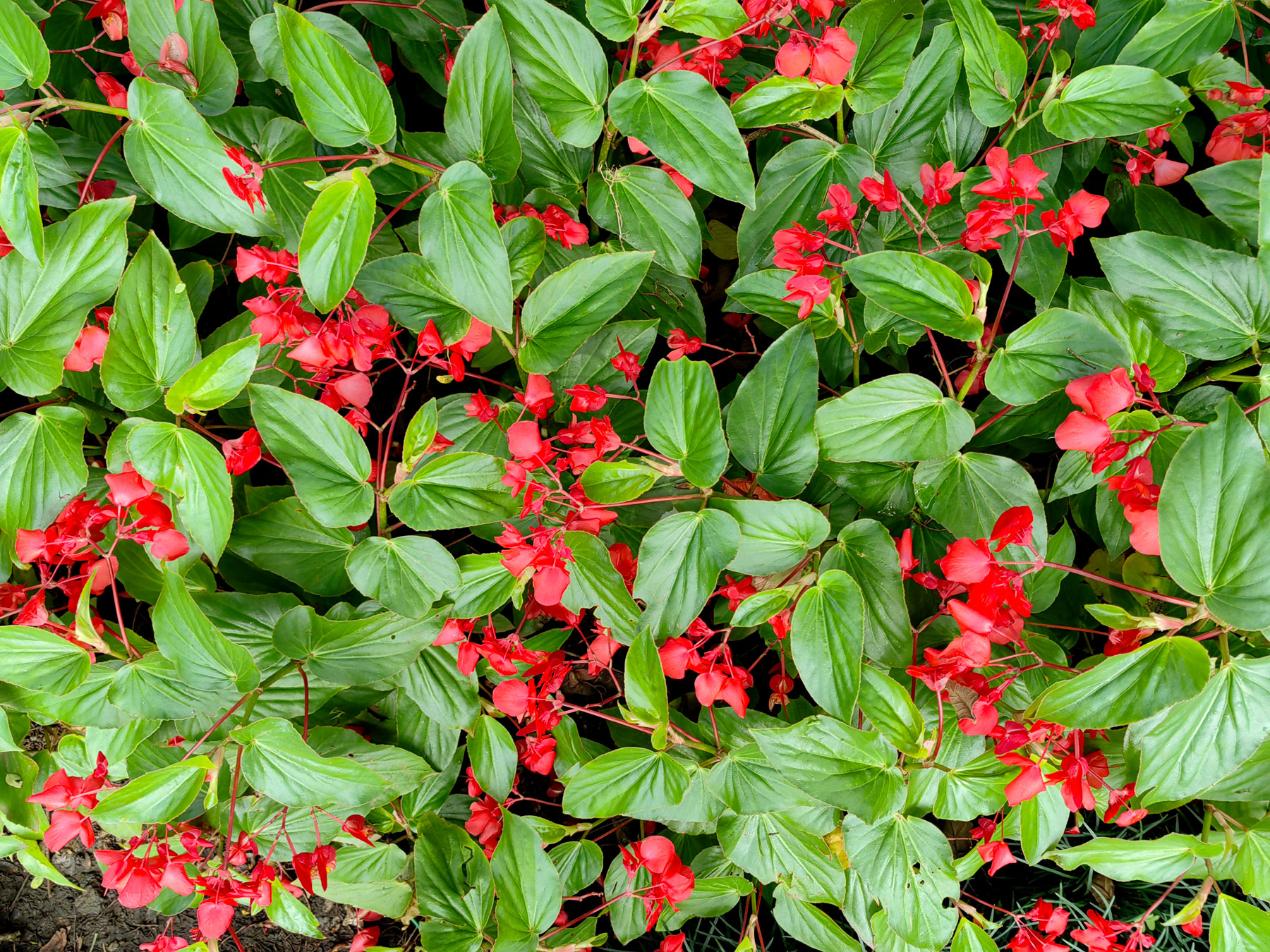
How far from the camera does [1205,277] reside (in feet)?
2.97

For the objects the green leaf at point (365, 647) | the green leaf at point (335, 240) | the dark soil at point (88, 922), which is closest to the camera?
the green leaf at point (335, 240)

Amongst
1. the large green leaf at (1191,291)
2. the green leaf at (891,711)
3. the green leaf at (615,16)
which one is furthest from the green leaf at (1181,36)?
the green leaf at (891,711)

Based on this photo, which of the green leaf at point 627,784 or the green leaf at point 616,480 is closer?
the green leaf at point 616,480

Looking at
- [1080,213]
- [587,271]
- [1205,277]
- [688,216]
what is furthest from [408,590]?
[1205,277]

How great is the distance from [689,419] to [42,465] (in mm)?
875

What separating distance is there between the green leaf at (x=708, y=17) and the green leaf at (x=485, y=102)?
0.66 feet

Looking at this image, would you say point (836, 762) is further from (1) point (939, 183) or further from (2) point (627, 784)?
(1) point (939, 183)

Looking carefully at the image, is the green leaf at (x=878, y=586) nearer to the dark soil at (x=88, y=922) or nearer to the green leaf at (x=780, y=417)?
the green leaf at (x=780, y=417)

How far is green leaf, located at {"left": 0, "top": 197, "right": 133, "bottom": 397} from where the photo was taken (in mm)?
959

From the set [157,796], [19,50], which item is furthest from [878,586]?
[19,50]

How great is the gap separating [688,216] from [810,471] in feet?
1.23

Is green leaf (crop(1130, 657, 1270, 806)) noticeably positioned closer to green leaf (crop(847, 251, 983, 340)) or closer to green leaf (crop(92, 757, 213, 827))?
green leaf (crop(847, 251, 983, 340))

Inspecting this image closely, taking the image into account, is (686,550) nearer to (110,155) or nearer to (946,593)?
(946,593)

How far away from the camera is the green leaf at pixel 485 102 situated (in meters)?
0.87
